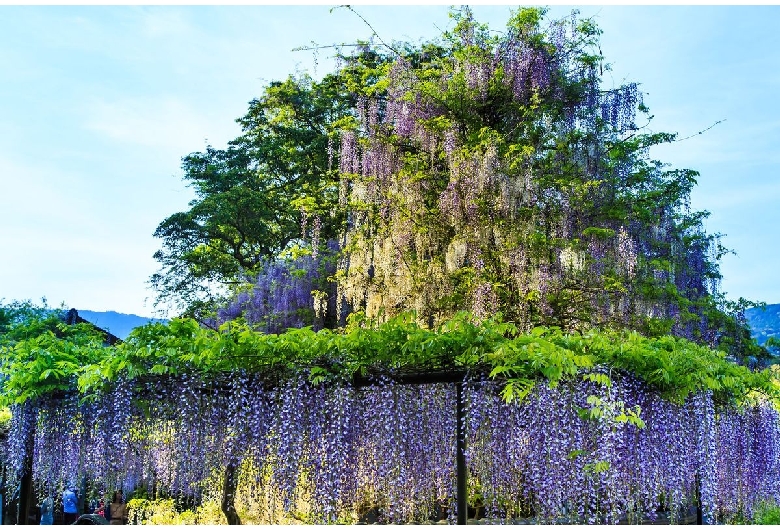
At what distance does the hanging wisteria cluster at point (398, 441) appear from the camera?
566 cm

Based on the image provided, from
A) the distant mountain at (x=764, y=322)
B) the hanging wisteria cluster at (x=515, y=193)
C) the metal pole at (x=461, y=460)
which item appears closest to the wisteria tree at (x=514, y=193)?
the hanging wisteria cluster at (x=515, y=193)

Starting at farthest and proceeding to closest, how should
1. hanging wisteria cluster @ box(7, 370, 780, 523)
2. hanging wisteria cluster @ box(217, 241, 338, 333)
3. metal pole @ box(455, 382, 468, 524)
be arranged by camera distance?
hanging wisteria cluster @ box(217, 241, 338, 333), hanging wisteria cluster @ box(7, 370, 780, 523), metal pole @ box(455, 382, 468, 524)

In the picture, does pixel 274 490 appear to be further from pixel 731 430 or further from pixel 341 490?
pixel 731 430

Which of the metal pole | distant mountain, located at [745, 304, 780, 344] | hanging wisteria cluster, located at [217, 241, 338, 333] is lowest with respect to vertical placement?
the metal pole

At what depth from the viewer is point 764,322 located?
16969 millimetres

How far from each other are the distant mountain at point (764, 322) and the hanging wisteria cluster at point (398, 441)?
10.5 meters

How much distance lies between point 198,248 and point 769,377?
16451mm

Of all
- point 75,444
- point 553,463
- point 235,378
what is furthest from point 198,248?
point 553,463

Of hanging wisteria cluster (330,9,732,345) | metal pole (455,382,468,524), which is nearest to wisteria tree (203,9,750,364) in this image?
hanging wisteria cluster (330,9,732,345)

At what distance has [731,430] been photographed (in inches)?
290

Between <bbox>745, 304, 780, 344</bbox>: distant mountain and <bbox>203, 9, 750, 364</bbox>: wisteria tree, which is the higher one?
<bbox>203, 9, 750, 364</bbox>: wisteria tree

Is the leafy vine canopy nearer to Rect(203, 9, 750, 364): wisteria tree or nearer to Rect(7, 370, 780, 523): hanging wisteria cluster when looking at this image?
Rect(203, 9, 750, 364): wisteria tree

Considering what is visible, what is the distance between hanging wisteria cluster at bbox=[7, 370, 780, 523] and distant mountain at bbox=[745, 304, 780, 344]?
414 inches

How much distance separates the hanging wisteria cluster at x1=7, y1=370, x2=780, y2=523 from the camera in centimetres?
566
